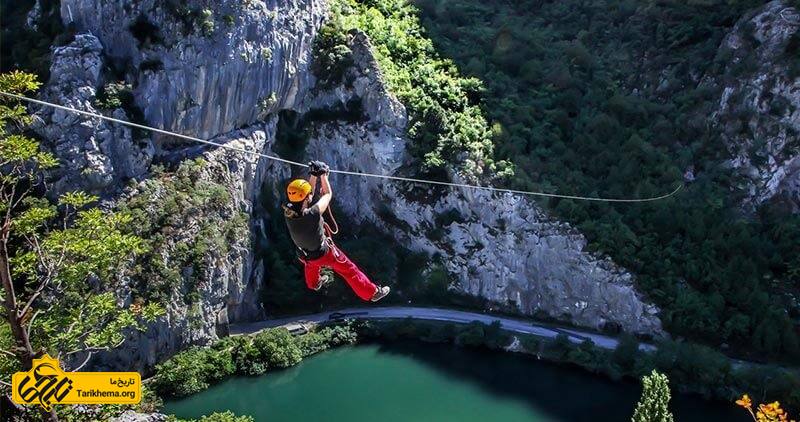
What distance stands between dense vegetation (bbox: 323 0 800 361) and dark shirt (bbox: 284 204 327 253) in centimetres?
1986

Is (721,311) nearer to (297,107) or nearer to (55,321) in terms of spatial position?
(297,107)

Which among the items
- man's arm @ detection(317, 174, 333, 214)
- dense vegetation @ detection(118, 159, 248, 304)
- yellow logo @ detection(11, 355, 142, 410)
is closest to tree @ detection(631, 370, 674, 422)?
man's arm @ detection(317, 174, 333, 214)

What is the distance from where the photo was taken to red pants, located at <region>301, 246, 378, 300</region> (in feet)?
37.6

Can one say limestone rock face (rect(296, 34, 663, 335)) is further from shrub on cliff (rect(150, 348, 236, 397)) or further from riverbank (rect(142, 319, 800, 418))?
shrub on cliff (rect(150, 348, 236, 397))

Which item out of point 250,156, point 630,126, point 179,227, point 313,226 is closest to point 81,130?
point 179,227

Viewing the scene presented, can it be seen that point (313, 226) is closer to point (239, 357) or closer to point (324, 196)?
point (324, 196)

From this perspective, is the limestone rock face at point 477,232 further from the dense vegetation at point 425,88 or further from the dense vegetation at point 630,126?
the dense vegetation at point 630,126

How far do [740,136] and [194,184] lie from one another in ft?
70.9

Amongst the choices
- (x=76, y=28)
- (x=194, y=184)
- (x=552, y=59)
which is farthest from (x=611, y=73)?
(x=76, y=28)

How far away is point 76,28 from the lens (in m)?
26.8

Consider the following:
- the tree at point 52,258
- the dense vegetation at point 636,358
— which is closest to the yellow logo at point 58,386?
the tree at point 52,258

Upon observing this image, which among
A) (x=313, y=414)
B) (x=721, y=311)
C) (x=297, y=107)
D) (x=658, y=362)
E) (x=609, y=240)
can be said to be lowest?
(x=313, y=414)

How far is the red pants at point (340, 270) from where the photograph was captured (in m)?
11.5

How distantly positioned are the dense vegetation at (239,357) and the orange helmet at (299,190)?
17.3m
